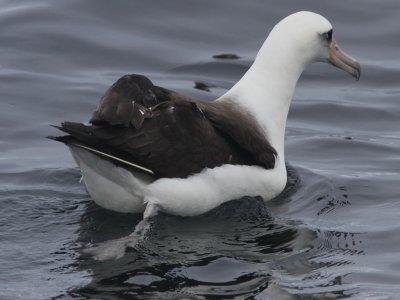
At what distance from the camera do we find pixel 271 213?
10.5m

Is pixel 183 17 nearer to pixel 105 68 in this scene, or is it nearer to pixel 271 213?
pixel 105 68

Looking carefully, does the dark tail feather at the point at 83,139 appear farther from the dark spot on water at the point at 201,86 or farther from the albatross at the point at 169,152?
the dark spot on water at the point at 201,86

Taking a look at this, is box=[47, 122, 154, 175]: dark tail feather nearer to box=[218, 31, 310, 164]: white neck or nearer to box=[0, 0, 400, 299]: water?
box=[0, 0, 400, 299]: water

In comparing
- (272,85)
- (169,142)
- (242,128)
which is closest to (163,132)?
(169,142)

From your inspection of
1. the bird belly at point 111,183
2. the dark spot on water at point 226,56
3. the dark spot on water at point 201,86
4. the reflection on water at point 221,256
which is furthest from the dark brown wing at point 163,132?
the dark spot on water at point 226,56

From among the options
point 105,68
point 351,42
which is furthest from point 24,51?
point 351,42

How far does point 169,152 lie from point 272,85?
5.78ft

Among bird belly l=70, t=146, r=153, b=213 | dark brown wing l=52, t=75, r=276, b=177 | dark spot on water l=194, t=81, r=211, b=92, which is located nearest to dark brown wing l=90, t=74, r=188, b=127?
dark brown wing l=52, t=75, r=276, b=177

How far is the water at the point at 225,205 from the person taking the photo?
899 cm

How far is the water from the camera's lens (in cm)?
899

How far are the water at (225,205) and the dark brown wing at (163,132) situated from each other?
500mm

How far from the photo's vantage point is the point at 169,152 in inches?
384

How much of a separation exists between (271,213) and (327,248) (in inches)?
34.5

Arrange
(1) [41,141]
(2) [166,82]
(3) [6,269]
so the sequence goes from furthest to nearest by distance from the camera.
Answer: (2) [166,82], (1) [41,141], (3) [6,269]
